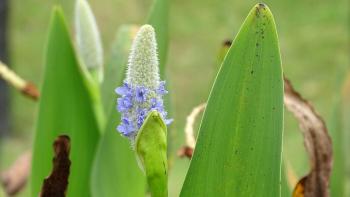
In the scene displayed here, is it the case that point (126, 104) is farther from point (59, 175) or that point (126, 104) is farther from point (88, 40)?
point (88, 40)

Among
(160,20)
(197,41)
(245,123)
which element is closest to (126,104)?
(245,123)

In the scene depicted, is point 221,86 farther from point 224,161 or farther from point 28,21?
point 28,21

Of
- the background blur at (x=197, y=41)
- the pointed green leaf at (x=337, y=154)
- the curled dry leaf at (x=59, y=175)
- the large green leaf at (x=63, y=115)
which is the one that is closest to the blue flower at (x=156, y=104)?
the curled dry leaf at (x=59, y=175)

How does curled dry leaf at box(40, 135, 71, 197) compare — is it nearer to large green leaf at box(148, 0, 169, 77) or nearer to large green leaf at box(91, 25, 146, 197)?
large green leaf at box(91, 25, 146, 197)

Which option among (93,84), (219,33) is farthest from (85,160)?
(219,33)

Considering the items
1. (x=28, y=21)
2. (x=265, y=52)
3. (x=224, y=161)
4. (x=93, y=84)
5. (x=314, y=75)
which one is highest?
(x=28, y=21)
